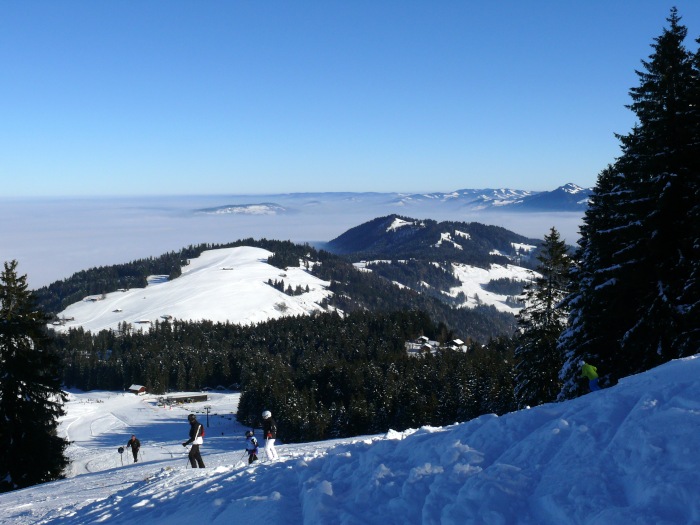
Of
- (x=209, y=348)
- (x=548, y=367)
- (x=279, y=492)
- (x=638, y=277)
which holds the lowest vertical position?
(x=209, y=348)

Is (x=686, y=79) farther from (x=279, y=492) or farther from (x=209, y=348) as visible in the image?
(x=209, y=348)

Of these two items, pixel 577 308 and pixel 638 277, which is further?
pixel 577 308

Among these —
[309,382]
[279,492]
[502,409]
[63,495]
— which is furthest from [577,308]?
[309,382]

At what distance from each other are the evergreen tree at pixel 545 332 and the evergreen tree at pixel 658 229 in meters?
6.82

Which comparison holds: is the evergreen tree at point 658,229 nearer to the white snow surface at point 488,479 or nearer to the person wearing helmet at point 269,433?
the white snow surface at point 488,479

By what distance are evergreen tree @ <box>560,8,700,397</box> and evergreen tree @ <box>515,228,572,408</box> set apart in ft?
22.4

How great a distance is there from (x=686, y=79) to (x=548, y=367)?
49.7ft

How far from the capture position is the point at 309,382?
8156 centimetres

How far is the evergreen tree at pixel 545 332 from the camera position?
26.1 m

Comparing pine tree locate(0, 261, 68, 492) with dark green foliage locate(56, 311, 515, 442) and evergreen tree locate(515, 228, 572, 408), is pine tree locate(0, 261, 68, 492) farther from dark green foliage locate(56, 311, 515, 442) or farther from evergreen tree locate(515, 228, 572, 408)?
dark green foliage locate(56, 311, 515, 442)

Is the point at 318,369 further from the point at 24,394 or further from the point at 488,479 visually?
the point at 488,479

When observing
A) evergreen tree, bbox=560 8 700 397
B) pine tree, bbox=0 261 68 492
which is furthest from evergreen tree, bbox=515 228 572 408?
pine tree, bbox=0 261 68 492

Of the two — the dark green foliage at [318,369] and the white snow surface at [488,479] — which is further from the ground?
the white snow surface at [488,479]

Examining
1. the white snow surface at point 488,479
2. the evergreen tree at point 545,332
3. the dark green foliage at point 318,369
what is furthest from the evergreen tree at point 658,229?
the dark green foliage at point 318,369
